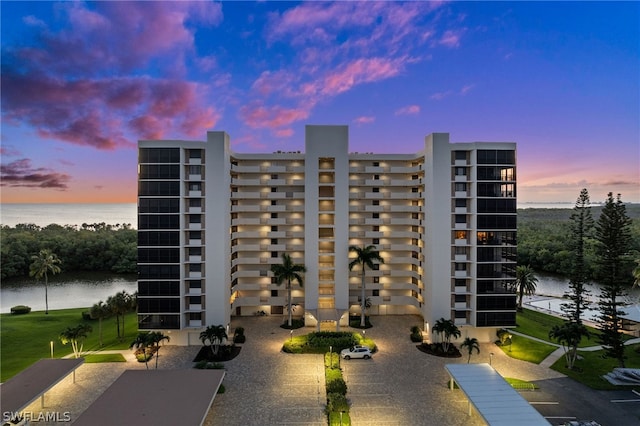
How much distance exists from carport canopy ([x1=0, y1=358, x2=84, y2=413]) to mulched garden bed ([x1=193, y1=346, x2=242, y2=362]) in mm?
8824

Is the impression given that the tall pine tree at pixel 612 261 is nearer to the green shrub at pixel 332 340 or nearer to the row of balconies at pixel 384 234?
the row of balconies at pixel 384 234

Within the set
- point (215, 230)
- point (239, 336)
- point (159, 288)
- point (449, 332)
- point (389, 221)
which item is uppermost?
point (389, 221)

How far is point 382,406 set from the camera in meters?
21.2

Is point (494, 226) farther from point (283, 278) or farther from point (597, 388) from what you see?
point (283, 278)

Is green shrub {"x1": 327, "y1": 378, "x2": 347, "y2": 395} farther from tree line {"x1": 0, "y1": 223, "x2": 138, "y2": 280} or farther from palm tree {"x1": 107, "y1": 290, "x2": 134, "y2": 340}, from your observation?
tree line {"x1": 0, "y1": 223, "x2": 138, "y2": 280}

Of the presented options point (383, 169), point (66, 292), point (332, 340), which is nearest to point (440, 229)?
point (383, 169)

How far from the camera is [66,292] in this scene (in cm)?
5672

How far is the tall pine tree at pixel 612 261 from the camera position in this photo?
27.9m

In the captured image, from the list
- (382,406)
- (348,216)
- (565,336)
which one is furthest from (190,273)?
(565,336)

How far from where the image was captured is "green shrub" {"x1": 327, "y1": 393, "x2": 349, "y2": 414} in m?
19.9

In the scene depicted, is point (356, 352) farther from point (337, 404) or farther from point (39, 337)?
point (39, 337)

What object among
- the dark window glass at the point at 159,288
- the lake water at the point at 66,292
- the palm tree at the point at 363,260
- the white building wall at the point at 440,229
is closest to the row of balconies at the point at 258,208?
the palm tree at the point at 363,260

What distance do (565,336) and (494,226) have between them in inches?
418

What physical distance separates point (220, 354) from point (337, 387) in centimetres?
1178
